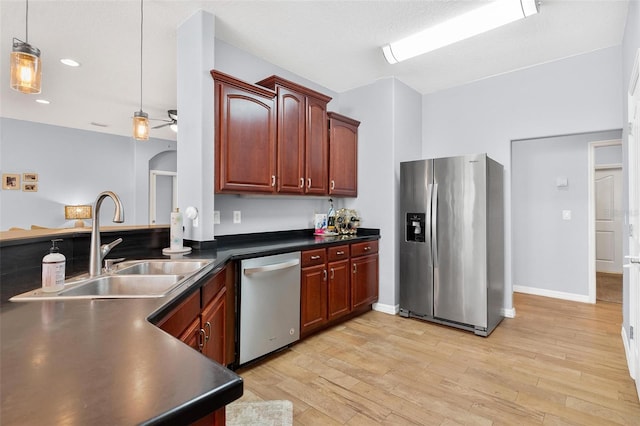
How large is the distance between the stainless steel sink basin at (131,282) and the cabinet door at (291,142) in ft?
4.03

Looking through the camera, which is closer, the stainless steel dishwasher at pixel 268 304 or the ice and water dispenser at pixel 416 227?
the stainless steel dishwasher at pixel 268 304

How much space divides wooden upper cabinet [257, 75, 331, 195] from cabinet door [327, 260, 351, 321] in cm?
79

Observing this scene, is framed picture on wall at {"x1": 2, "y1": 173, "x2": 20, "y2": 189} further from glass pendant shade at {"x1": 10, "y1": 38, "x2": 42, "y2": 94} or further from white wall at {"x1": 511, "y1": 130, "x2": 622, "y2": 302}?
white wall at {"x1": 511, "y1": 130, "x2": 622, "y2": 302}

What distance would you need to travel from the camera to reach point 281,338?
8.33 ft

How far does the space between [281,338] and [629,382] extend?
95.6 inches

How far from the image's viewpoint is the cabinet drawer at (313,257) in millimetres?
2752

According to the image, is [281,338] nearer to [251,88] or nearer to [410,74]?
[251,88]

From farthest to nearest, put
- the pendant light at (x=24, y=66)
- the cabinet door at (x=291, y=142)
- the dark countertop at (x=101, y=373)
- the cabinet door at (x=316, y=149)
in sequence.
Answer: the cabinet door at (x=316, y=149)
the cabinet door at (x=291, y=142)
the pendant light at (x=24, y=66)
the dark countertop at (x=101, y=373)

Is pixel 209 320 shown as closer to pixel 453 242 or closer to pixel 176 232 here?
pixel 176 232

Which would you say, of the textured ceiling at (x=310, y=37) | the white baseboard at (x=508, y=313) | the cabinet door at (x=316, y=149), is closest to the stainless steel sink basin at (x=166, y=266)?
the cabinet door at (x=316, y=149)

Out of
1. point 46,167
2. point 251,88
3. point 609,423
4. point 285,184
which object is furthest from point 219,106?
point 46,167

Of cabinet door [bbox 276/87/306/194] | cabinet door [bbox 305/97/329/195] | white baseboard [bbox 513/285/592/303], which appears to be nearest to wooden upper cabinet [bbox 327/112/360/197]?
cabinet door [bbox 305/97/329/195]

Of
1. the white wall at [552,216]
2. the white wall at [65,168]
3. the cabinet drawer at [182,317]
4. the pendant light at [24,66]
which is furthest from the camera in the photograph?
the white wall at [65,168]

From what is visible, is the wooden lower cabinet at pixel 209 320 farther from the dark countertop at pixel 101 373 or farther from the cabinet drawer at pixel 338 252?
the cabinet drawer at pixel 338 252
